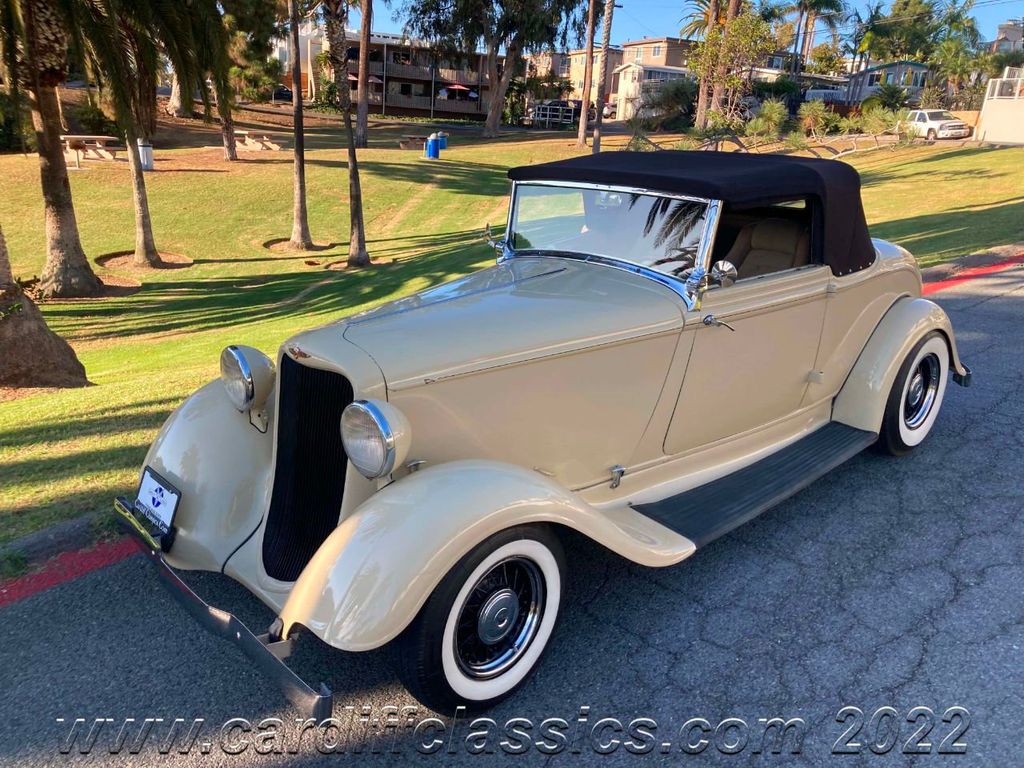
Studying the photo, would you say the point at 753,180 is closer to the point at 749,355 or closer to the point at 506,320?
the point at 749,355

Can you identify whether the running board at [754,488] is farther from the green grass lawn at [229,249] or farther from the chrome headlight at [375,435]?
the green grass lawn at [229,249]

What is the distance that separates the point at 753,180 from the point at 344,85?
15.4 m

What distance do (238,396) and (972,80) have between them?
68.4m

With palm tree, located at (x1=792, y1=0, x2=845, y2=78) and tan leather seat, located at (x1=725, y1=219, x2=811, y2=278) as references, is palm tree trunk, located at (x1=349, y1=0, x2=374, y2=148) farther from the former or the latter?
palm tree, located at (x1=792, y1=0, x2=845, y2=78)

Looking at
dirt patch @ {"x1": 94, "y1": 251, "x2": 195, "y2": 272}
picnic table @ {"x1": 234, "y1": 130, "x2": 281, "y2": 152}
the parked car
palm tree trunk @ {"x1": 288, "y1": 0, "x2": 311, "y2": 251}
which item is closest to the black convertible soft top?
palm tree trunk @ {"x1": 288, "y1": 0, "x2": 311, "y2": 251}

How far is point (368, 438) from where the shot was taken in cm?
244

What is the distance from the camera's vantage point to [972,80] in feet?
184

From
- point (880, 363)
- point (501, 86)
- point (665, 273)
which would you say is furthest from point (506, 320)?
point (501, 86)

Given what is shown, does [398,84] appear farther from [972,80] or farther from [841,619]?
[841,619]

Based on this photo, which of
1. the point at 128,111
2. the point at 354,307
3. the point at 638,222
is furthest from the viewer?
the point at 354,307

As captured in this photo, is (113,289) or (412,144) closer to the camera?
(113,289)

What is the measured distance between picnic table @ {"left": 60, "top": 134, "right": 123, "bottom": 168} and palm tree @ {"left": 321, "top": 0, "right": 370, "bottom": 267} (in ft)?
43.1

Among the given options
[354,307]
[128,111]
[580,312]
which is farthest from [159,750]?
[128,111]

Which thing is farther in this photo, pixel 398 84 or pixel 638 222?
pixel 398 84
